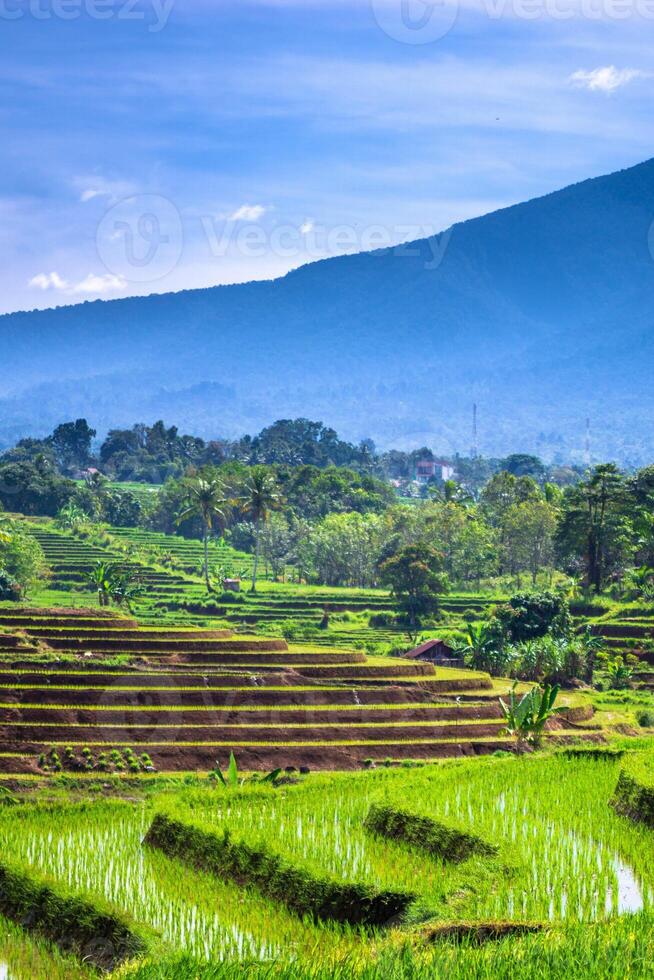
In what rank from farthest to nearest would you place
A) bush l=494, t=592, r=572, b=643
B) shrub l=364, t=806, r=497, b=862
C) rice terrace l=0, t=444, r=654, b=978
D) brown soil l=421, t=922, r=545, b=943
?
bush l=494, t=592, r=572, b=643, shrub l=364, t=806, r=497, b=862, rice terrace l=0, t=444, r=654, b=978, brown soil l=421, t=922, r=545, b=943

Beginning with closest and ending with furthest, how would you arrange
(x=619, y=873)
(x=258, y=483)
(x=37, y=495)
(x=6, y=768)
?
(x=619, y=873), (x=6, y=768), (x=258, y=483), (x=37, y=495)

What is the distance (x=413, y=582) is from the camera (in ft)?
297

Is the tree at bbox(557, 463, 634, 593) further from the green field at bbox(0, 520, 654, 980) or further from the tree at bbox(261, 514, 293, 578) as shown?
the tree at bbox(261, 514, 293, 578)

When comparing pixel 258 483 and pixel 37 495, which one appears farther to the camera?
pixel 37 495

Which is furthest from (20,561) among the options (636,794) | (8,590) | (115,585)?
(636,794)

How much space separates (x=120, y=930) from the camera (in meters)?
22.7

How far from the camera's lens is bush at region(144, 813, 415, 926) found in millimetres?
24062

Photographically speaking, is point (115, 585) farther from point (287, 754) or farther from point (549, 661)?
point (287, 754)

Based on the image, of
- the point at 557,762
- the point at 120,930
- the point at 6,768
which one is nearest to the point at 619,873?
the point at 120,930

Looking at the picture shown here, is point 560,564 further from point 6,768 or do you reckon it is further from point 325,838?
point 325,838

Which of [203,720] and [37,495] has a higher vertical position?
[37,495]

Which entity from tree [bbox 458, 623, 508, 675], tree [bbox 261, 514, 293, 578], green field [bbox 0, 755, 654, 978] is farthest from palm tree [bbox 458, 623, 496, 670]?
tree [bbox 261, 514, 293, 578]

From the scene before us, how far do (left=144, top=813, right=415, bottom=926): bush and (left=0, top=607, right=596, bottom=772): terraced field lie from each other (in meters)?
12.9

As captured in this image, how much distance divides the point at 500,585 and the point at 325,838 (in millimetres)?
79768
